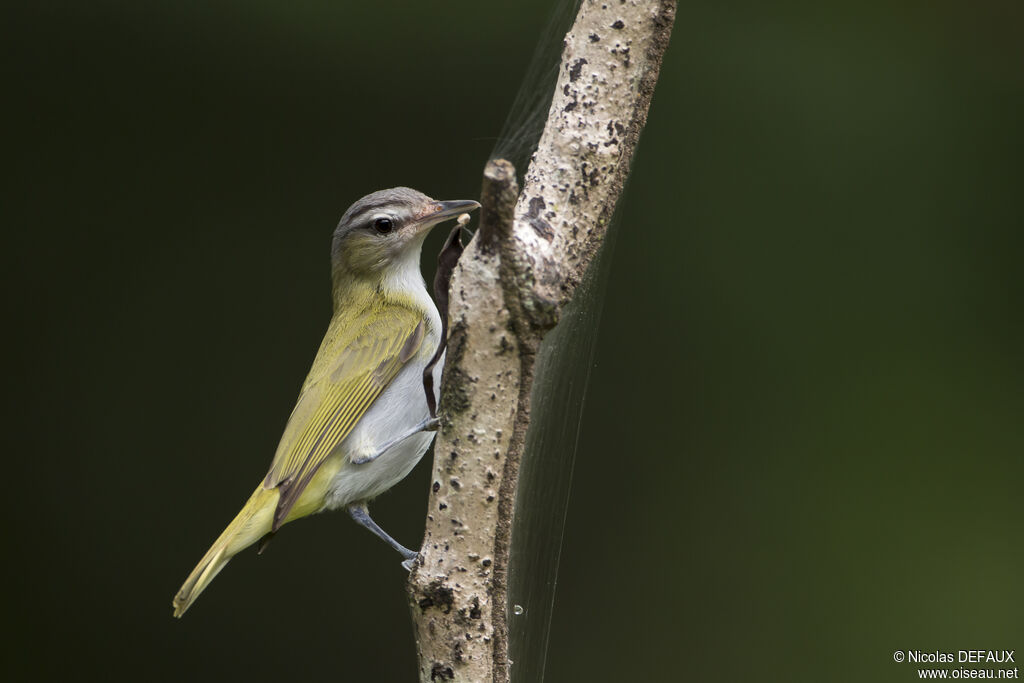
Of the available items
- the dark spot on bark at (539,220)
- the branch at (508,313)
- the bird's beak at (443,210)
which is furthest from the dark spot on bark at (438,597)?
the bird's beak at (443,210)

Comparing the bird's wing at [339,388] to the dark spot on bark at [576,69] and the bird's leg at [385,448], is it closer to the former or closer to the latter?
the bird's leg at [385,448]

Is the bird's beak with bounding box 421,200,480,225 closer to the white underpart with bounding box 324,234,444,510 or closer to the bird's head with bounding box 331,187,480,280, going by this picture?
the bird's head with bounding box 331,187,480,280

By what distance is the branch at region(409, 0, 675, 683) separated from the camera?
3.98 feet

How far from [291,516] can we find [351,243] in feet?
2.38

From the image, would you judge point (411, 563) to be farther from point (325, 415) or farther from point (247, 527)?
point (325, 415)

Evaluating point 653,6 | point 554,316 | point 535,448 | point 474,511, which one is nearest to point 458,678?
point 474,511

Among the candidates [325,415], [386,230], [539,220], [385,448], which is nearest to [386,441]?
[385,448]

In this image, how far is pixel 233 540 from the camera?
188 cm

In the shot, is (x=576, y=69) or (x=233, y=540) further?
(x=233, y=540)

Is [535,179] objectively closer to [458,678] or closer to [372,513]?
[458,678]

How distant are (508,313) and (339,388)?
1.04 m

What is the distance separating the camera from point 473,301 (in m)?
1.21

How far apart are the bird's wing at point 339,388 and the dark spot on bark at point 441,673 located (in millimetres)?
709

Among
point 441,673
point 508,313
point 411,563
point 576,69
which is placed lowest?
point 441,673
